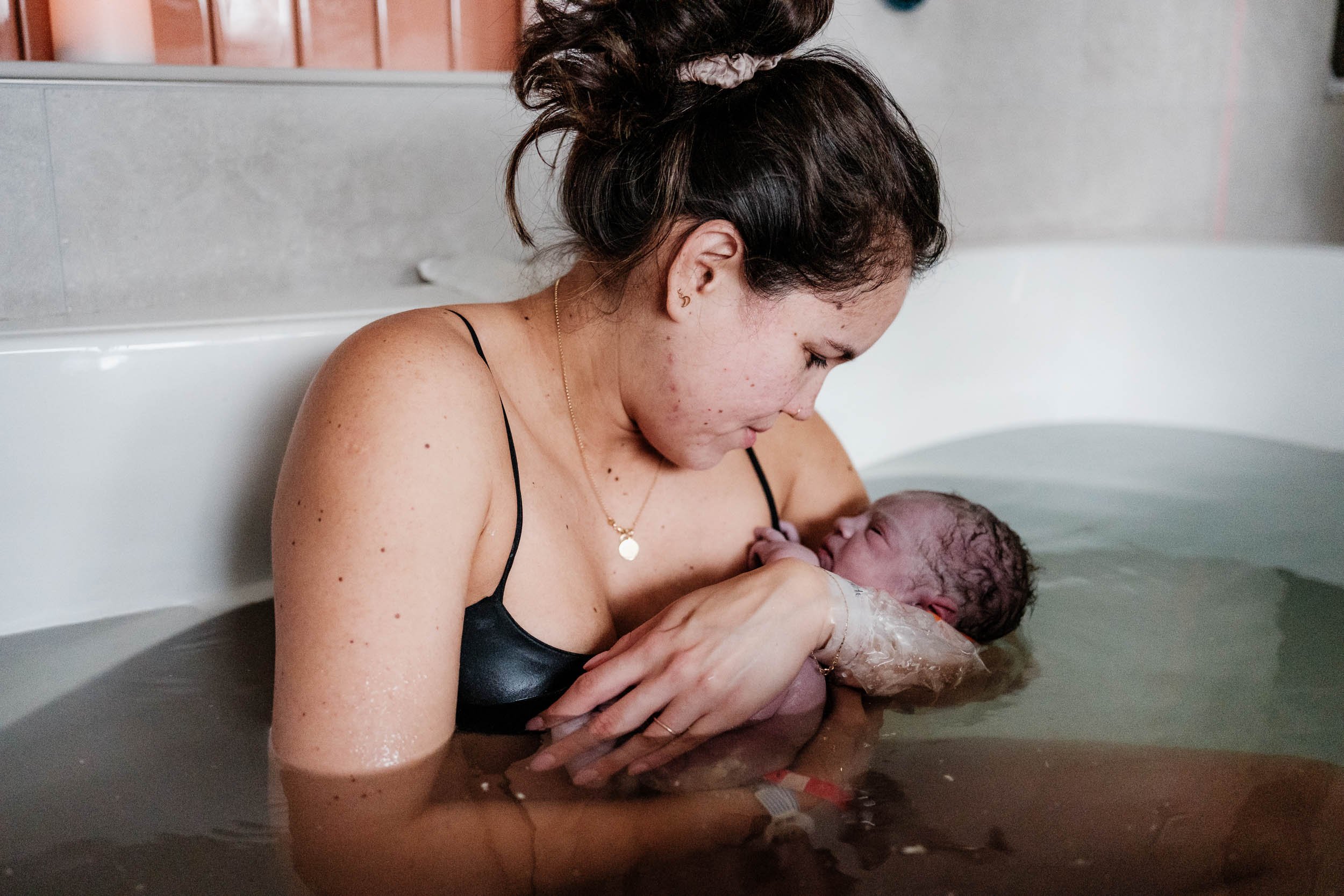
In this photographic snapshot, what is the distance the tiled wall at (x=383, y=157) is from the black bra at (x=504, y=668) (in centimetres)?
72

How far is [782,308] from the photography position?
0.99 meters

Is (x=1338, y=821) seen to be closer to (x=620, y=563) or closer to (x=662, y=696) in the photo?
(x=662, y=696)

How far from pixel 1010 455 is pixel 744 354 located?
134 centimetres

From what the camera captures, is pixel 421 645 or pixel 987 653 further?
pixel 987 653

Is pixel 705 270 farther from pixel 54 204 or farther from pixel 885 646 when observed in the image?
pixel 54 204

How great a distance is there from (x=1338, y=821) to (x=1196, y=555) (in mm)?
815

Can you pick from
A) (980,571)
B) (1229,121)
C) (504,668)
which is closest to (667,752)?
(504,668)

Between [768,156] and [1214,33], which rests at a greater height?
[1214,33]

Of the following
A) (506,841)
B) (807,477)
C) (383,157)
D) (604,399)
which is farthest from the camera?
(383,157)

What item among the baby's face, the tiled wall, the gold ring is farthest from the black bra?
the tiled wall

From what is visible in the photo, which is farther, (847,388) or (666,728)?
(847,388)

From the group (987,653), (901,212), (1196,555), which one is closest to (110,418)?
(901,212)

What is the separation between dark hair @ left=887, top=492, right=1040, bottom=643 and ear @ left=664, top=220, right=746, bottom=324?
0.46m

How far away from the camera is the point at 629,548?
1.18 meters
